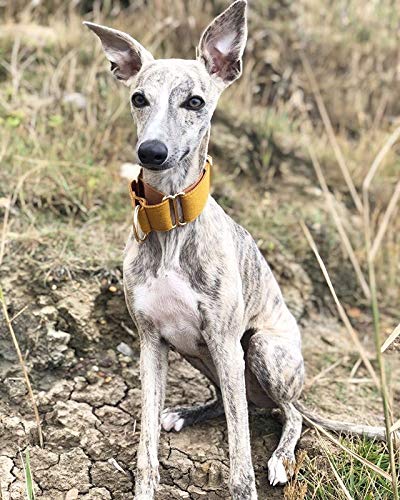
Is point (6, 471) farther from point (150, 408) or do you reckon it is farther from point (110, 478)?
point (150, 408)

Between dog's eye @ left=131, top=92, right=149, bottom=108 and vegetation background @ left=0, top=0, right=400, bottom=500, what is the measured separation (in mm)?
696

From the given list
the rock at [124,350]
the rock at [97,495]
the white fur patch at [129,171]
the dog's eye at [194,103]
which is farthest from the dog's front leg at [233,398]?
the white fur patch at [129,171]

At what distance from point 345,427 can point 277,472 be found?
501mm

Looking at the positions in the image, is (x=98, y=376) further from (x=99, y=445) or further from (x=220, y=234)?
(x=220, y=234)

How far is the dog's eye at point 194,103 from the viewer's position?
2.87m

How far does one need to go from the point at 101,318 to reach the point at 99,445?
2.93 feet

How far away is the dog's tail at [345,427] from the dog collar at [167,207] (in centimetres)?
123

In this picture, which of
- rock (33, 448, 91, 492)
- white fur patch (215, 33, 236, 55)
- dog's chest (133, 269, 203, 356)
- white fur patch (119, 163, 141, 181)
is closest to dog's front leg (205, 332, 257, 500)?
dog's chest (133, 269, 203, 356)

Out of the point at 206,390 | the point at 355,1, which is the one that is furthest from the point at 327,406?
the point at 355,1

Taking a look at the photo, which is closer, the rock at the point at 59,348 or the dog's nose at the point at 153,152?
the dog's nose at the point at 153,152

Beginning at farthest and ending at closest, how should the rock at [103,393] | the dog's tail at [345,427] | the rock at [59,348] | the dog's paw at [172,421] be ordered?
1. the rock at [59,348]
2. the rock at [103,393]
3. the dog's paw at [172,421]
4. the dog's tail at [345,427]

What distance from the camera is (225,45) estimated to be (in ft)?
10.4

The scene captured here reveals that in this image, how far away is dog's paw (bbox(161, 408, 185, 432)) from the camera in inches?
144

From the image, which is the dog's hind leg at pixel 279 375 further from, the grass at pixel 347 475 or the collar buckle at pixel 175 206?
the collar buckle at pixel 175 206
